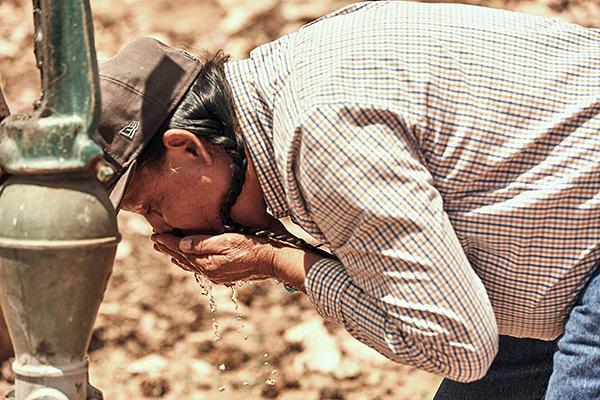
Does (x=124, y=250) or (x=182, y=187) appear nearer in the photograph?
(x=182, y=187)

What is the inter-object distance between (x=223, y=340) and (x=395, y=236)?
7.50ft

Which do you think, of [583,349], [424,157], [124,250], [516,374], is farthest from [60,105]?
[124,250]

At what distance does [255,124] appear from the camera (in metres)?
2.33

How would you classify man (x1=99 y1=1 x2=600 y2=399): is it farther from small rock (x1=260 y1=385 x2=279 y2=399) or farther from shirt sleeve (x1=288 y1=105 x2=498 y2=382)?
small rock (x1=260 y1=385 x2=279 y2=399)

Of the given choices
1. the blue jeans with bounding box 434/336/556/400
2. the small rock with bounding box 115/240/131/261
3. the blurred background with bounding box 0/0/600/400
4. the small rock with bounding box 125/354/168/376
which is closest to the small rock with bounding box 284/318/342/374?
the blurred background with bounding box 0/0/600/400

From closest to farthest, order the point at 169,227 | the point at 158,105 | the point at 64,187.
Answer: the point at 64,187 < the point at 158,105 < the point at 169,227

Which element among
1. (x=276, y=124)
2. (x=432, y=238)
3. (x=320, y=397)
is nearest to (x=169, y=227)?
(x=276, y=124)

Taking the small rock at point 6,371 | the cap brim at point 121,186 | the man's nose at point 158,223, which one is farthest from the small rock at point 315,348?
the cap brim at point 121,186

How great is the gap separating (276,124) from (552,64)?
1.82 ft

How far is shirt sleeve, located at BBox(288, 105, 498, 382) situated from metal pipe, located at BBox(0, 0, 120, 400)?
18.2 inches

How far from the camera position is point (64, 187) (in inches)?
71.0

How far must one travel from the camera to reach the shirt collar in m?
2.32

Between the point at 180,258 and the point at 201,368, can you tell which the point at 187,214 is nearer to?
the point at 180,258

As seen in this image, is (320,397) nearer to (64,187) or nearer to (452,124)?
(452,124)
